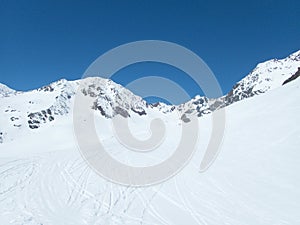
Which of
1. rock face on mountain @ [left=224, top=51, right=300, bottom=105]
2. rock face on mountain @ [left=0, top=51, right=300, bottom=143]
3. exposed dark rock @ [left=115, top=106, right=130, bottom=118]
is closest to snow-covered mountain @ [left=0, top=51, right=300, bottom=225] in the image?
rock face on mountain @ [left=0, top=51, right=300, bottom=143]

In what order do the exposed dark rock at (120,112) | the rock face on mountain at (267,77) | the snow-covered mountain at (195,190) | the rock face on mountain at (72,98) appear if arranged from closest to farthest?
the snow-covered mountain at (195,190) < the rock face on mountain at (72,98) < the rock face on mountain at (267,77) < the exposed dark rock at (120,112)

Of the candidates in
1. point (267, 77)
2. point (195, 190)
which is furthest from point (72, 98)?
point (195, 190)

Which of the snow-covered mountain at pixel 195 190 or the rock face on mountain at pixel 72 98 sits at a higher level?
the rock face on mountain at pixel 72 98

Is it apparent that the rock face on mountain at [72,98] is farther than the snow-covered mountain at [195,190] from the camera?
Yes

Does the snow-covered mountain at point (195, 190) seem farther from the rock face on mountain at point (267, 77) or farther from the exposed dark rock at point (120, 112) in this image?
the exposed dark rock at point (120, 112)

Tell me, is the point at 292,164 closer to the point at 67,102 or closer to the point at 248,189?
the point at 248,189

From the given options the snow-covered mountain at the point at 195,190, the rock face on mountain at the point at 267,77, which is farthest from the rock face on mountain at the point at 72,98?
the snow-covered mountain at the point at 195,190

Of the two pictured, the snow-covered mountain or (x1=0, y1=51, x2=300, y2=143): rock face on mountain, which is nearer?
the snow-covered mountain

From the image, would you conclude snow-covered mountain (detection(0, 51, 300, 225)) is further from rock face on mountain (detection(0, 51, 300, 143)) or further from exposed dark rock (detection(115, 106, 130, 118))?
exposed dark rock (detection(115, 106, 130, 118))

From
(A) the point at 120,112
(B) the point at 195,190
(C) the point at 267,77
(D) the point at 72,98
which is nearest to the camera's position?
(B) the point at 195,190

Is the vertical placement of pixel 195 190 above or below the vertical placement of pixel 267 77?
below

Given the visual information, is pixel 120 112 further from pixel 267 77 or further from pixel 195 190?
pixel 195 190

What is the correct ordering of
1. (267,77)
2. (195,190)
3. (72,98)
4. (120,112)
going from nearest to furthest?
(195,190) < (72,98) < (120,112) < (267,77)

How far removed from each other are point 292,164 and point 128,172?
7316mm
